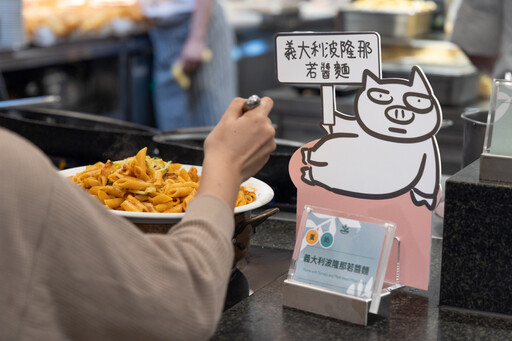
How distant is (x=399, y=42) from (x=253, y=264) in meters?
2.91

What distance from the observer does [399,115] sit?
47.7 inches

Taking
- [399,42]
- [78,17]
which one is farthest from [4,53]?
[399,42]

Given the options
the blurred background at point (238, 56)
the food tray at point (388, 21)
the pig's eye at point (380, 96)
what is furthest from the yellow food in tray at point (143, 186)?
the food tray at point (388, 21)

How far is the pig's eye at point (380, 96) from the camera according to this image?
122cm

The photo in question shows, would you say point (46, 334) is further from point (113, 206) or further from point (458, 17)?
point (458, 17)

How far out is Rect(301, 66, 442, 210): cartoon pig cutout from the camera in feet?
3.91

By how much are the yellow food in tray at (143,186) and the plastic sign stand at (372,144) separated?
196 millimetres

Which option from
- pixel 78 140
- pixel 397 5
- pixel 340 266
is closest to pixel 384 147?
pixel 340 266

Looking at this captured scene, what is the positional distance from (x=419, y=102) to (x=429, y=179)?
0.14m

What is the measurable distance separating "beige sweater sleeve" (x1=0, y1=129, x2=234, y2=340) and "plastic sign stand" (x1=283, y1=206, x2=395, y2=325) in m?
0.35

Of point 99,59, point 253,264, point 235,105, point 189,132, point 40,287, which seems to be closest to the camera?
point 40,287

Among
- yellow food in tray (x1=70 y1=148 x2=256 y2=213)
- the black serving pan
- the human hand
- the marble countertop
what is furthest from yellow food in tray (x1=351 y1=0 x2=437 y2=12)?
the human hand

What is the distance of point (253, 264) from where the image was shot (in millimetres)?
1438

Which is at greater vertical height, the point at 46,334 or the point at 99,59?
the point at 46,334
